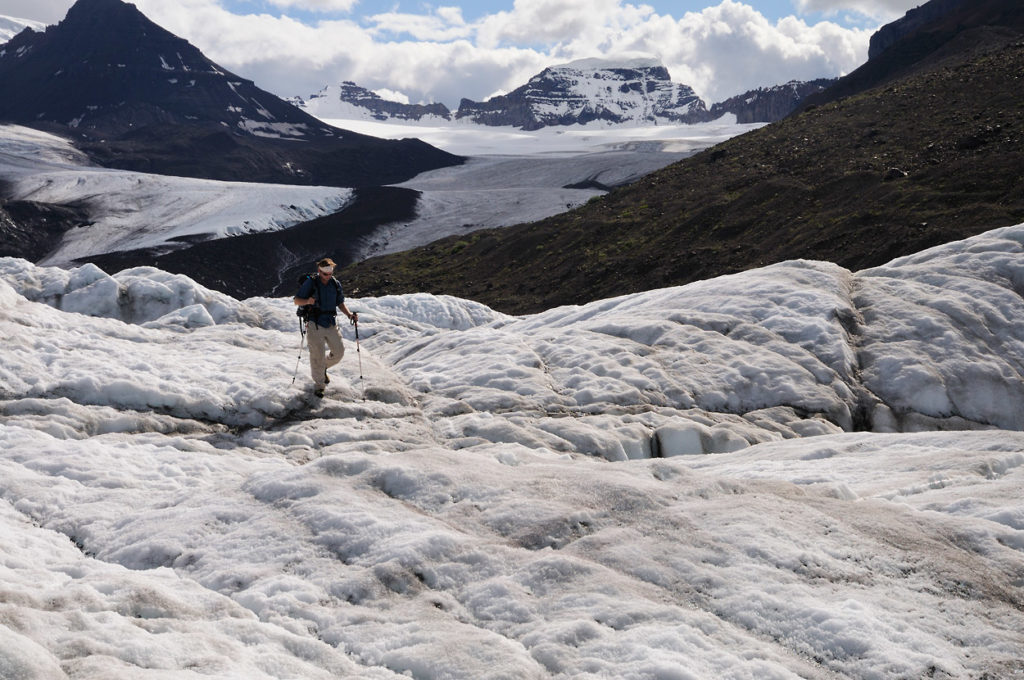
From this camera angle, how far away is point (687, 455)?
44.3ft

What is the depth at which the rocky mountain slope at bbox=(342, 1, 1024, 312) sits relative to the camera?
147ft

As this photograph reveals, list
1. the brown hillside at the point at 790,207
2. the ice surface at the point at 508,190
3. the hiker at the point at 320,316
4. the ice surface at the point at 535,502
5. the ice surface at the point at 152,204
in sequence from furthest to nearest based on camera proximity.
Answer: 1. the ice surface at the point at 508,190
2. the ice surface at the point at 152,204
3. the brown hillside at the point at 790,207
4. the hiker at the point at 320,316
5. the ice surface at the point at 535,502

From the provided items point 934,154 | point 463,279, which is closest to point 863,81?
point 934,154

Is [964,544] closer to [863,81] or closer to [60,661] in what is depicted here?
[60,661]

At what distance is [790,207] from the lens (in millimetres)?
54375

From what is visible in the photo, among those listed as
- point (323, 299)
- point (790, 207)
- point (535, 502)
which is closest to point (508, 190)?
point (790, 207)

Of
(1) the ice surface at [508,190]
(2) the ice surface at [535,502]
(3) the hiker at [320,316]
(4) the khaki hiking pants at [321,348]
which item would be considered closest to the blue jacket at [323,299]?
(3) the hiker at [320,316]

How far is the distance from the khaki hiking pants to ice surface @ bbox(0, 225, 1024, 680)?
48 cm

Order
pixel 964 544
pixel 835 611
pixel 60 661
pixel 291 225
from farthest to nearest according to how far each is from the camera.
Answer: pixel 291 225 → pixel 964 544 → pixel 835 611 → pixel 60 661

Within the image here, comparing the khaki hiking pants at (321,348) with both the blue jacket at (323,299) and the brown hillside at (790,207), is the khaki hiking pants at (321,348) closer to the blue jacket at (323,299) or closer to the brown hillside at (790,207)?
the blue jacket at (323,299)

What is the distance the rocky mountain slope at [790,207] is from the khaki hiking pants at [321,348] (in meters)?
33.7

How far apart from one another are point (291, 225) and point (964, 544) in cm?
10125

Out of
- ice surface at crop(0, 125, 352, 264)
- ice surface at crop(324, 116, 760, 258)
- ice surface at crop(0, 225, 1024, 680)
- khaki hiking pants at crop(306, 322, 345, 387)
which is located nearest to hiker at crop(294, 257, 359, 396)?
khaki hiking pants at crop(306, 322, 345, 387)

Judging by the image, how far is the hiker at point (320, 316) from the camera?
1441 cm
